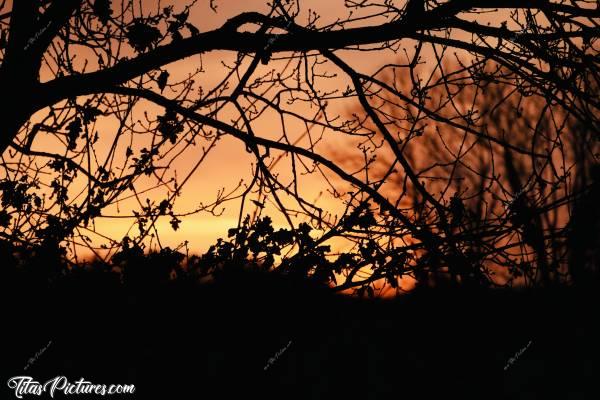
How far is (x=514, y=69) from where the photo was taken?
4961 millimetres

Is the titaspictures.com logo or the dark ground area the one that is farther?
the titaspictures.com logo

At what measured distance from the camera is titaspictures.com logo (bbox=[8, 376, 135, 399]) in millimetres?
5759

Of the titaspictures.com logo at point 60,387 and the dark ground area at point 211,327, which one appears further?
the titaspictures.com logo at point 60,387

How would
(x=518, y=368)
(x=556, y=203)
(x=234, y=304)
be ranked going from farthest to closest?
(x=518, y=368), (x=234, y=304), (x=556, y=203)

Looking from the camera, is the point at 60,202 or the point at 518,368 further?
the point at 518,368

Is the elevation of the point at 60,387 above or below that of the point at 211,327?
below

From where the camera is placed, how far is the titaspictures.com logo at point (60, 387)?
5.76 m

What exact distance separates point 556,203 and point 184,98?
10.7 feet

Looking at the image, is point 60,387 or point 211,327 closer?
point 211,327

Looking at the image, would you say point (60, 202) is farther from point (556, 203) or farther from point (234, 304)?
point (556, 203)

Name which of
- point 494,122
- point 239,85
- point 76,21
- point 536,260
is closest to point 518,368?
point 494,122

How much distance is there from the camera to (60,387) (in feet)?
19.7

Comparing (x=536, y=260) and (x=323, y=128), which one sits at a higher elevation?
(x=323, y=128)

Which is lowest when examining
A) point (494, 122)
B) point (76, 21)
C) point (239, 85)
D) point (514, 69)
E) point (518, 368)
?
point (518, 368)
